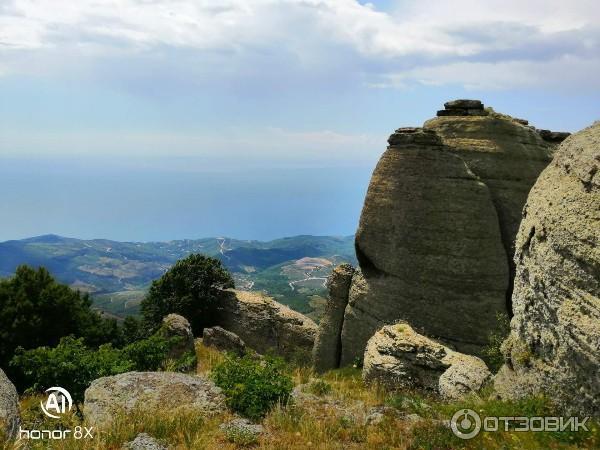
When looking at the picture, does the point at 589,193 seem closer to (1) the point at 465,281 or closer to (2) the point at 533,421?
(2) the point at 533,421

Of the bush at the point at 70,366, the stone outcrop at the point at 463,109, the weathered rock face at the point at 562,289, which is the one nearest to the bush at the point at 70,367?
the bush at the point at 70,366

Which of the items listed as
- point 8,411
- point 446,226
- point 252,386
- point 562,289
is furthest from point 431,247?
point 8,411

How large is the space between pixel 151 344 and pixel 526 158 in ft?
80.2

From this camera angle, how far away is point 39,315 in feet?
106

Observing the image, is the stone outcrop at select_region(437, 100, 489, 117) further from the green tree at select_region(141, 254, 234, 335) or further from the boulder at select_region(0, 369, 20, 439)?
the boulder at select_region(0, 369, 20, 439)

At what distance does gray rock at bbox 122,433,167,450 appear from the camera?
9.38 meters

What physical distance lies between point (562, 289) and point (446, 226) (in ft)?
57.4

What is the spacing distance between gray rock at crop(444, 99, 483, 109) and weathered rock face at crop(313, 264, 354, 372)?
12935 mm

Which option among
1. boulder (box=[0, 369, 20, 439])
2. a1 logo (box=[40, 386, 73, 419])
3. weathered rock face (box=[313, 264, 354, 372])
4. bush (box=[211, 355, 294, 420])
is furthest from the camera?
weathered rock face (box=[313, 264, 354, 372])

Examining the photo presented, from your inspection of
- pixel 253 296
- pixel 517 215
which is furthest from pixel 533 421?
pixel 253 296

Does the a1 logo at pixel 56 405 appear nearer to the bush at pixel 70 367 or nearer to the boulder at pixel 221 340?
the bush at pixel 70 367

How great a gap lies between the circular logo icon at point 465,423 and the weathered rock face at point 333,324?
70.1ft

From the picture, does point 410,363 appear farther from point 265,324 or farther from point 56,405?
point 265,324

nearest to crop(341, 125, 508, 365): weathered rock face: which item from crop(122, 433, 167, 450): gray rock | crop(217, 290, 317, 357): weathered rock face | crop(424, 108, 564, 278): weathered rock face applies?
crop(424, 108, 564, 278): weathered rock face
